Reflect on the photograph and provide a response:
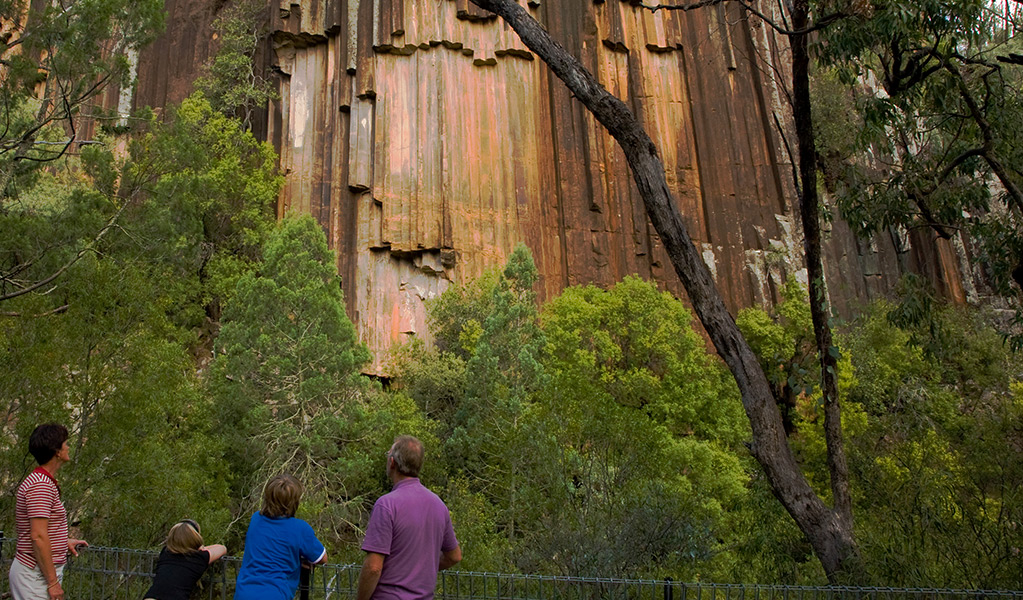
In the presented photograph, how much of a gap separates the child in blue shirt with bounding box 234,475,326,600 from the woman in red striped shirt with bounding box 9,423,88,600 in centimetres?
136

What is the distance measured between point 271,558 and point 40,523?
1.61m

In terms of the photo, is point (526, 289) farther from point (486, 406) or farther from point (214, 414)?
point (214, 414)

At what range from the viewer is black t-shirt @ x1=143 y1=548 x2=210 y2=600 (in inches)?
199

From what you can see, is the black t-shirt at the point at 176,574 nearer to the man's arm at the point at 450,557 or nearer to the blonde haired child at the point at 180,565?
the blonde haired child at the point at 180,565

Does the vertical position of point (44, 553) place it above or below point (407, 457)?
below

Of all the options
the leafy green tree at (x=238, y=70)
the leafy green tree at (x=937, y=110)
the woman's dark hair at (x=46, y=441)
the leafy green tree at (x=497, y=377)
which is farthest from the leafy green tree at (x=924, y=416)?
the leafy green tree at (x=238, y=70)

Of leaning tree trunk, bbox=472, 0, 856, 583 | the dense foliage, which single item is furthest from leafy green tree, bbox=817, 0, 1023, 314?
leaning tree trunk, bbox=472, 0, 856, 583

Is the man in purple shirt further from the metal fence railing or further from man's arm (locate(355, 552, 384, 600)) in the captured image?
the metal fence railing

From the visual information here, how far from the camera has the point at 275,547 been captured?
4.83 m

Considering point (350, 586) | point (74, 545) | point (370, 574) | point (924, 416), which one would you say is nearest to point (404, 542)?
point (370, 574)

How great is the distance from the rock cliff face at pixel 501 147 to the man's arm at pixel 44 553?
2602 centimetres

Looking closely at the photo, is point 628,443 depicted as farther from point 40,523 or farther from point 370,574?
point 40,523

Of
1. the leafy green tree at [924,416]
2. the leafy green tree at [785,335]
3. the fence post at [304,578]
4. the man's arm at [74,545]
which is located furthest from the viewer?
the leafy green tree at [785,335]

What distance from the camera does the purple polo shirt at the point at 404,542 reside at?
4.60 m
